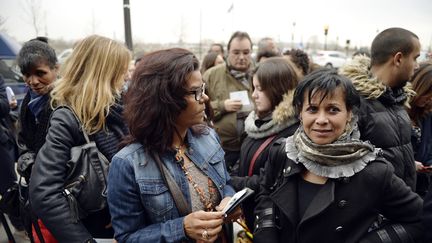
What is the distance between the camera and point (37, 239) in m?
1.92

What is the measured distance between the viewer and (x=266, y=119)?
239 cm

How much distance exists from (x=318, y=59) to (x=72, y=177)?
32120 mm

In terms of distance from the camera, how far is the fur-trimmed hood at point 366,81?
2045 millimetres

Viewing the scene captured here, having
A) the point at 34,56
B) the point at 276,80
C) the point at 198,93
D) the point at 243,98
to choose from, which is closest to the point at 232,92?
the point at 243,98

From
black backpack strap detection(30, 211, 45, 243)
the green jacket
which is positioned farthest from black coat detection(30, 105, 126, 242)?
the green jacket

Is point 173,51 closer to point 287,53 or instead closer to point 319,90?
point 319,90

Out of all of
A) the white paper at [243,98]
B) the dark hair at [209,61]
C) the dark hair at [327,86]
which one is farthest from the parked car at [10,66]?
the dark hair at [327,86]

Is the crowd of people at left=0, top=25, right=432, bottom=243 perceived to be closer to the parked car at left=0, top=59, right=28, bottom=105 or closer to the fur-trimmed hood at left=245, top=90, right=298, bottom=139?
the fur-trimmed hood at left=245, top=90, right=298, bottom=139

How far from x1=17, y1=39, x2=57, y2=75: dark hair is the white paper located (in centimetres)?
182

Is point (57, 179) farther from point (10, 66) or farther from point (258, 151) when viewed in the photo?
point (10, 66)

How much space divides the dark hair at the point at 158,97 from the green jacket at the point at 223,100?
2.00m

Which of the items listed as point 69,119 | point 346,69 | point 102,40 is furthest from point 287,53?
point 69,119

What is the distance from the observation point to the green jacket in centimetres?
347

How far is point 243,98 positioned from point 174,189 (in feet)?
7.23
